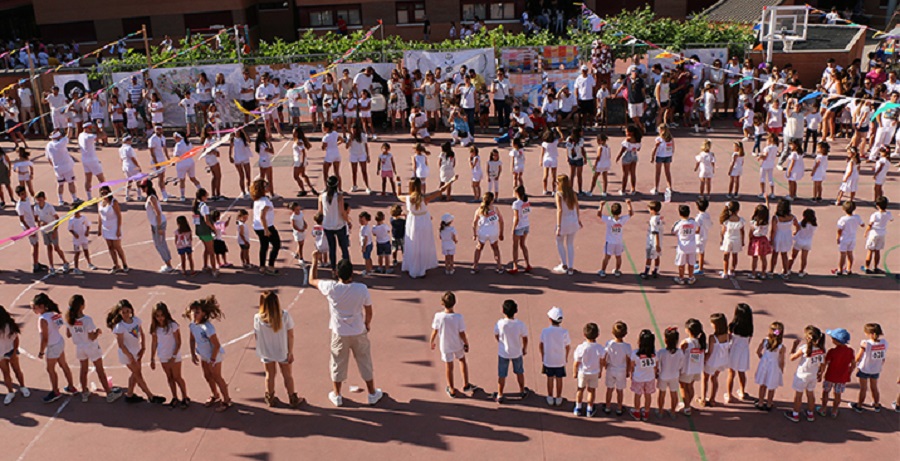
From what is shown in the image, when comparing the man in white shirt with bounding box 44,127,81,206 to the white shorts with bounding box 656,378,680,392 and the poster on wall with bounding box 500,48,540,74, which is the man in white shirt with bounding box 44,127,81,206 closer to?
the poster on wall with bounding box 500,48,540,74

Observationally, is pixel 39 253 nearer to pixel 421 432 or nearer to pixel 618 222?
pixel 421 432

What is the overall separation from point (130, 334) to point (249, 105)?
15362mm

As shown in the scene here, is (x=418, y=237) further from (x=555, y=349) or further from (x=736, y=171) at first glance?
(x=736, y=171)

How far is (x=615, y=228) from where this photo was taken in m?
12.8

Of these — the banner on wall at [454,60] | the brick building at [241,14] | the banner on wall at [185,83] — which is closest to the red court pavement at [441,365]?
the banner on wall at [454,60]

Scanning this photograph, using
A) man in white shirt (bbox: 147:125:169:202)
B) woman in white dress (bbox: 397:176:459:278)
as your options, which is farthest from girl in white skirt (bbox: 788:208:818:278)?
man in white shirt (bbox: 147:125:169:202)

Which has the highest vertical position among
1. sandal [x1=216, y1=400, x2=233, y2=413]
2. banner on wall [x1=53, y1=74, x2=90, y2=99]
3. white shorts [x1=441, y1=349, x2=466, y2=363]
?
banner on wall [x1=53, y1=74, x2=90, y2=99]

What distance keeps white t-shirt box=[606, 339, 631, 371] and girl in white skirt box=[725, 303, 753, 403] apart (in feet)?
4.29

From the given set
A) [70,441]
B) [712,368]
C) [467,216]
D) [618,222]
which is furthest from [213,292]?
[712,368]

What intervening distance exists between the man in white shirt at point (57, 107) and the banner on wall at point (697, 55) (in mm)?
16516

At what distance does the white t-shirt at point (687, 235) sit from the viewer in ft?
41.1

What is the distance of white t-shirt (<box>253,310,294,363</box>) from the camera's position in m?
9.57

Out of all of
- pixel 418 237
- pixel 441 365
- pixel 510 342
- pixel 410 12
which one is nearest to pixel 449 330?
pixel 510 342

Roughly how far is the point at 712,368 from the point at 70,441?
24.2ft
